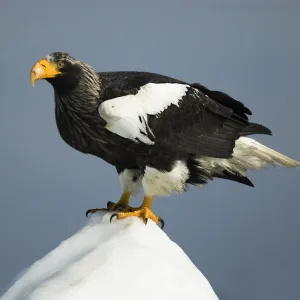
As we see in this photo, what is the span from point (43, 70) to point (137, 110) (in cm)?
75

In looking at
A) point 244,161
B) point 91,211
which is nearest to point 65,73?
point 91,211

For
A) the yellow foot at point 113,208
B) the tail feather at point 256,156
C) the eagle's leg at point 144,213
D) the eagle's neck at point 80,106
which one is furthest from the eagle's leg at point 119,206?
the tail feather at point 256,156

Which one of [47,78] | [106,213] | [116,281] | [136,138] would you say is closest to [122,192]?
[106,213]

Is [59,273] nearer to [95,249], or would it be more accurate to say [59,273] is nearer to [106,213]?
[95,249]

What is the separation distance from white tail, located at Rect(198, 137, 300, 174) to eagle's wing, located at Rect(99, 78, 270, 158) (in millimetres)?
112

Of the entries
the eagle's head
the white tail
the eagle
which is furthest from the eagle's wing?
the eagle's head

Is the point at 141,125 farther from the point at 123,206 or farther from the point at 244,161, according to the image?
the point at 244,161

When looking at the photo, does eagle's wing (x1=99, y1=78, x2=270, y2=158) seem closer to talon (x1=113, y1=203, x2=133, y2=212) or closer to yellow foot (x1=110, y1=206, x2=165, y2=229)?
yellow foot (x1=110, y1=206, x2=165, y2=229)

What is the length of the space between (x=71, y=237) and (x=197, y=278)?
0.96 metres

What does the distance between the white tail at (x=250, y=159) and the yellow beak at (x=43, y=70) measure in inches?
58.1

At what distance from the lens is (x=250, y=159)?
6727mm

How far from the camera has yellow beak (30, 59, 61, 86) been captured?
5938 mm

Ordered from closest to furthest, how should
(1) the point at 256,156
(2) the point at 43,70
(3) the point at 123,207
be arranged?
1. (2) the point at 43,70
2. (3) the point at 123,207
3. (1) the point at 256,156

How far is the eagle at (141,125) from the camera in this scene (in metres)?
6.06
